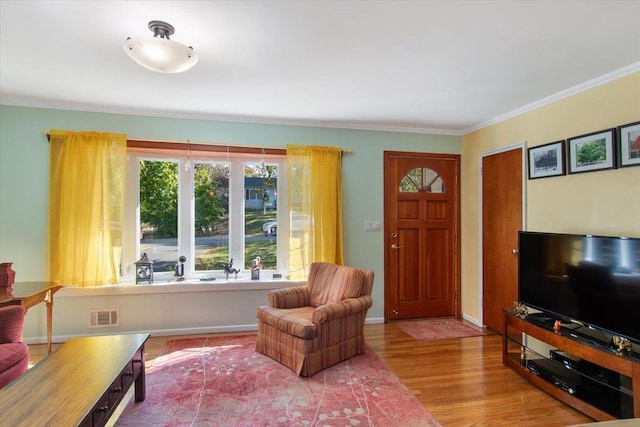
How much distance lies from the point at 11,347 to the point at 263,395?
1732 millimetres

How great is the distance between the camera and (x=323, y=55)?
2271 mm

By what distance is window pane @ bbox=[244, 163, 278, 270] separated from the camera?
396 centimetres

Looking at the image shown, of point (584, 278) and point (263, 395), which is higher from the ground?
point (584, 278)

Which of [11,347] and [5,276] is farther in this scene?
[5,276]

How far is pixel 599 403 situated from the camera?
213 centimetres

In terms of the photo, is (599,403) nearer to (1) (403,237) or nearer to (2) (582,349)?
(2) (582,349)

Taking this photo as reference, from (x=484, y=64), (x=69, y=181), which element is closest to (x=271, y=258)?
(x=69, y=181)

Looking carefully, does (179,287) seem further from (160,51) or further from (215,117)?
(160,51)

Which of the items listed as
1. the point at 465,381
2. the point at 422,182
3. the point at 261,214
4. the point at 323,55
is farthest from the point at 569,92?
the point at 261,214

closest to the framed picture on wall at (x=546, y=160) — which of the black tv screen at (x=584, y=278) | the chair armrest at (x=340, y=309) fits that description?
the black tv screen at (x=584, y=278)

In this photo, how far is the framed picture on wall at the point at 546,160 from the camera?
2914 mm

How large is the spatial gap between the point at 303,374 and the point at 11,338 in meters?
2.11

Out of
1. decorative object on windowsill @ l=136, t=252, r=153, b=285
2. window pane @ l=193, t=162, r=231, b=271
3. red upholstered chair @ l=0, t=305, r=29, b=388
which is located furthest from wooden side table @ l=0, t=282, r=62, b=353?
window pane @ l=193, t=162, r=231, b=271

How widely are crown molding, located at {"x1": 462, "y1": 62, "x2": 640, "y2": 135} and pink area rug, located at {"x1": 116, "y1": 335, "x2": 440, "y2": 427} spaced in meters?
2.85
